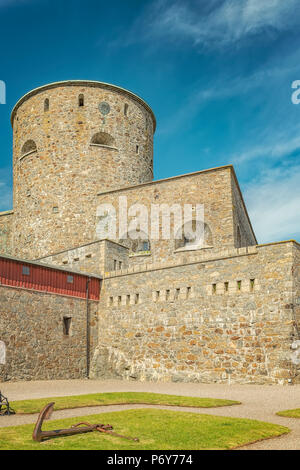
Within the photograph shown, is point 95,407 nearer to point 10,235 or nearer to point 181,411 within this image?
point 181,411

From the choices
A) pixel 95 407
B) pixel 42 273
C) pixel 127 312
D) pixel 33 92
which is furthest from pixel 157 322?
pixel 33 92

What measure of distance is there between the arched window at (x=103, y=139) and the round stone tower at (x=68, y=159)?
0.06 meters

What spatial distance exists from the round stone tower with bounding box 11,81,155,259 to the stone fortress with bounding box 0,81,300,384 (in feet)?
0.22

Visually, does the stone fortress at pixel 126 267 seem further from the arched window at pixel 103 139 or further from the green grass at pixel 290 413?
the green grass at pixel 290 413

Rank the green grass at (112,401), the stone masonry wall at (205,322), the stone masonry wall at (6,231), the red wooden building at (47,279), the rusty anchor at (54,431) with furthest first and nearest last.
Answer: the stone masonry wall at (6,231), the red wooden building at (47,279), the stone masonry wall at (205,322), the green grass at (112,401), the rusty anchor at (54,431)

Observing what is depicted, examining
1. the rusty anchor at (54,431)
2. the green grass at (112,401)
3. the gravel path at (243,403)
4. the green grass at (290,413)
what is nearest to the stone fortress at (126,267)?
the gravel path at (243,403)

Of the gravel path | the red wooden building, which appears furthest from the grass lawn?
the red wooden building

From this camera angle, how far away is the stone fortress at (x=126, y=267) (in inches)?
637

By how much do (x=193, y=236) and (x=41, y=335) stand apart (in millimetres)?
9493

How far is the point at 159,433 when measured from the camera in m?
7.23

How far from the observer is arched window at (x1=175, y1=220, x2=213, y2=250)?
2367 centimetres

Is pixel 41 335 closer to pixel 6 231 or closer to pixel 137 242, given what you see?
pixel 137 242

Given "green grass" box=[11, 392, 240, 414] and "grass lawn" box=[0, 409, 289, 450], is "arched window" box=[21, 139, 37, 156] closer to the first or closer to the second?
"green grass" box=[11, 392, 240, 414]

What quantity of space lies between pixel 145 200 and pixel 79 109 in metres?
8.13
